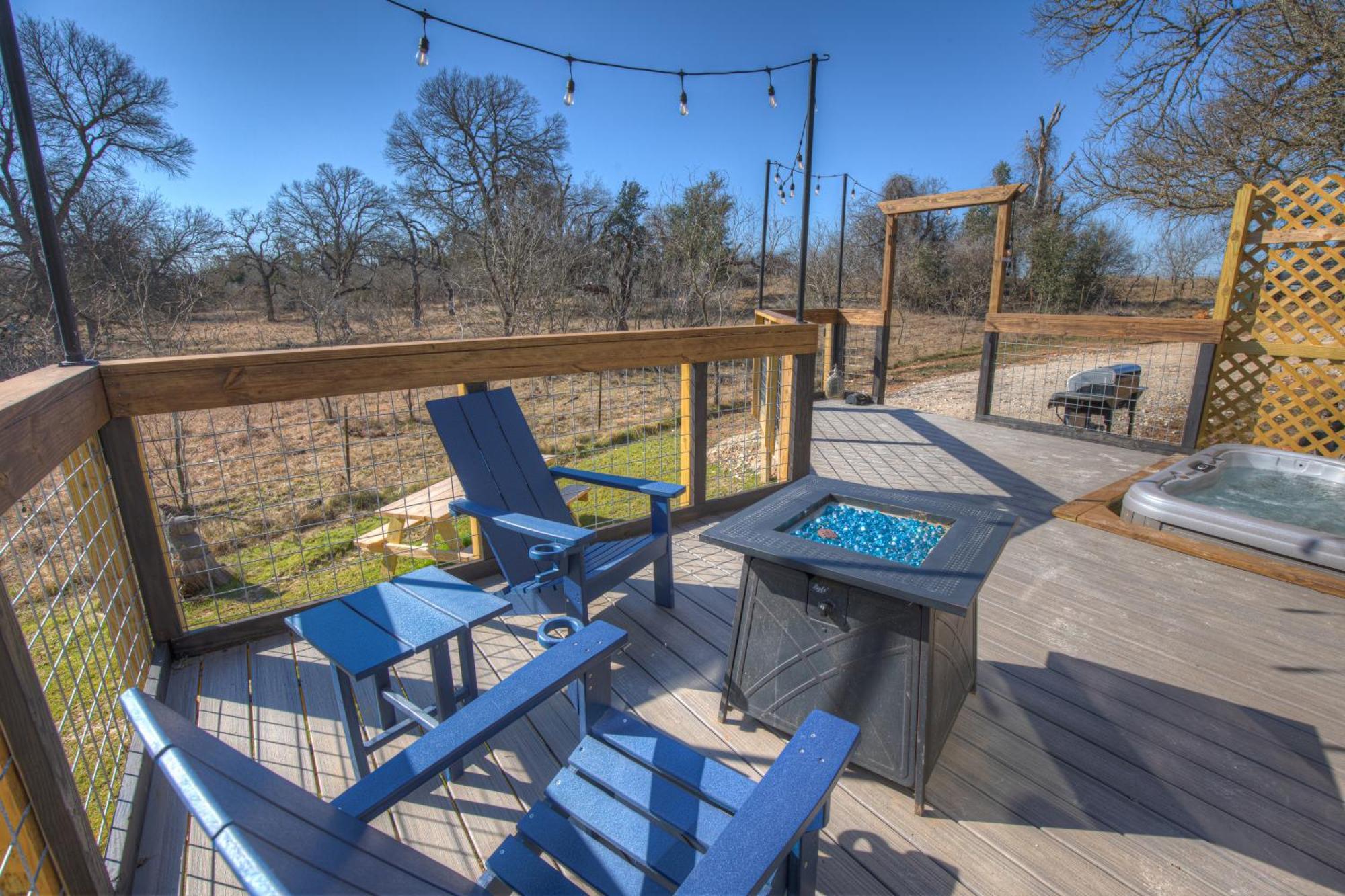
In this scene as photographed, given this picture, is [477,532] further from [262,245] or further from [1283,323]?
[262,245]

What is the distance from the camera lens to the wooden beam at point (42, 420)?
3.49ft

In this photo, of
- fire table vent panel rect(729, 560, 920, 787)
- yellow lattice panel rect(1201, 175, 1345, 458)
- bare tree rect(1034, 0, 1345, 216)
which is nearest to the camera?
fire table vent panel rect(729, 560, 920, 787)

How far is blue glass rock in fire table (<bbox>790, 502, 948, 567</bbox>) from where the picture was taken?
1.70 metres

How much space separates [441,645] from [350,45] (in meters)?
10.9

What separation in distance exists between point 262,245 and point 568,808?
12.2 metres

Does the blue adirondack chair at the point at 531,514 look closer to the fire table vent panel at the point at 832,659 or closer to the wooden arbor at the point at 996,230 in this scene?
the fire table vent panel at the point at 832,659

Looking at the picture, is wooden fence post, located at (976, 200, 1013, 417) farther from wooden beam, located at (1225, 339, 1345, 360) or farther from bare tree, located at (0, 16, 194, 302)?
bare tree, located at (0, 16, 194, 302)

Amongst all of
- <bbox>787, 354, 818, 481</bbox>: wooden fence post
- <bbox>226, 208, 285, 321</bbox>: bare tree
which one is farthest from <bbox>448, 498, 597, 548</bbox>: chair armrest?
<bbox>226, 208, 285, 321</bbox>: bare tree

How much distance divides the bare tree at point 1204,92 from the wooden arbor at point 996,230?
327 centimetres

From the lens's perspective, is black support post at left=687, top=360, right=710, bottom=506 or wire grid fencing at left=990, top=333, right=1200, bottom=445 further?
wire grid fencing at left=990, top=333, right=1200, bottom=445

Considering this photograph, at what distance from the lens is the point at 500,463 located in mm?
2236

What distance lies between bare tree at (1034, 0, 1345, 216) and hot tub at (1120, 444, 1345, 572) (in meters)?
4.75

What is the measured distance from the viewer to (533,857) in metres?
1.05

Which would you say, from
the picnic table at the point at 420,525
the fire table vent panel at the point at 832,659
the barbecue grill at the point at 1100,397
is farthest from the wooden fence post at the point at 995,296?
the fire table vent panel at the point at 832,659
